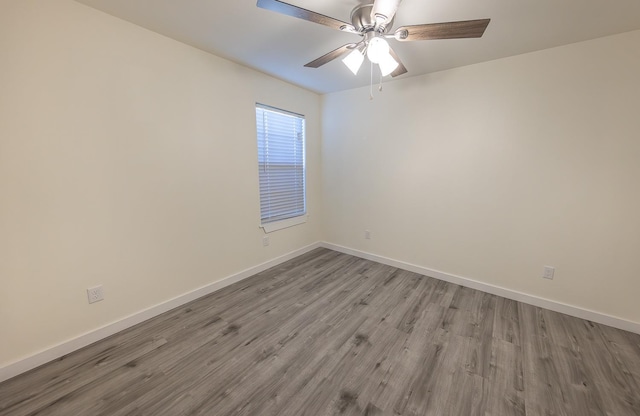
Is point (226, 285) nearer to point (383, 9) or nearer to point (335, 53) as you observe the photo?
point (335, 53)

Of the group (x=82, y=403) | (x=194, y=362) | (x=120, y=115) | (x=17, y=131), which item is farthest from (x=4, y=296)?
(x=120, y=115)

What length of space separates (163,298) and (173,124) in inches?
63.1

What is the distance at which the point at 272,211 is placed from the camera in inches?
127

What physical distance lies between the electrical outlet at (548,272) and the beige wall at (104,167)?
323cm

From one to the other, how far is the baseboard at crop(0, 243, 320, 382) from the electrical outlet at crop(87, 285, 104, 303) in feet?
0.78

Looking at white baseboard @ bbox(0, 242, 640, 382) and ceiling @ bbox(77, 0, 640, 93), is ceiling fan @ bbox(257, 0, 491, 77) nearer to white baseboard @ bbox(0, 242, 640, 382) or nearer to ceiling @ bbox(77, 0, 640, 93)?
ceiling @ bbox(77, 0, 640, 93)

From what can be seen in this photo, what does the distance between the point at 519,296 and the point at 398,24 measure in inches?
110

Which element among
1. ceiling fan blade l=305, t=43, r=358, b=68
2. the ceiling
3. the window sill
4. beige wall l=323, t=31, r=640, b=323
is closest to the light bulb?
ceiling fan blade l=305, t=43, r=358, b=68

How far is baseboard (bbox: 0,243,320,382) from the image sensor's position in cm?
158

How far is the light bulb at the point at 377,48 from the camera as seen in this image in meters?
1.53

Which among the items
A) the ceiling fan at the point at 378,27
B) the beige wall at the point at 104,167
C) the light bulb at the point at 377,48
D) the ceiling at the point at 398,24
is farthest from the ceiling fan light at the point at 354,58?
the beige wall at the point at 104,167

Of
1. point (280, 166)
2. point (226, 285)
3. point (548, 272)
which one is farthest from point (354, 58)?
point (548, 272)

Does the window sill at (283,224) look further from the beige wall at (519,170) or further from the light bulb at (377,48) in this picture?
the light bulb at (377,48)

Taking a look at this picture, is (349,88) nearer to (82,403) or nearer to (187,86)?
(187,86)
